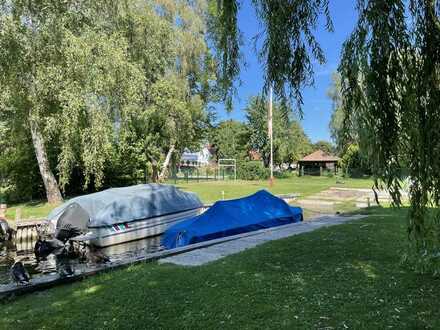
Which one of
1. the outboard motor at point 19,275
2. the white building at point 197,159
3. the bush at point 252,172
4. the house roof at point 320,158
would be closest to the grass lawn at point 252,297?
the outboard motor at point 19,275

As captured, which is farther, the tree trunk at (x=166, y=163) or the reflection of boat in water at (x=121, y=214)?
the tree trunk at (x=166, y=163)

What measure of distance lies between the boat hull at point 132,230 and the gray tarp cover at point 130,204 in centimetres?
14

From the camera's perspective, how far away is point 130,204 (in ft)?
37.3

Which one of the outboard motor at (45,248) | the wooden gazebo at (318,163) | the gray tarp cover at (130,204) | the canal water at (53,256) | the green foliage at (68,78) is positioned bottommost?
the canal water at (53,256)

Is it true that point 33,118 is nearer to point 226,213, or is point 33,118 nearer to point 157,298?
point 226,213

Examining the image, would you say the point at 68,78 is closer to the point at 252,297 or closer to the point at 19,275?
the point at 19,275

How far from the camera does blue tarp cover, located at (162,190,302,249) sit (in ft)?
30.7

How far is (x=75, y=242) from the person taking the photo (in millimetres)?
9789

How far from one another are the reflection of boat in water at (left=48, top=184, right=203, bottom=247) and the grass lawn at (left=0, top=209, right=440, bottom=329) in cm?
435

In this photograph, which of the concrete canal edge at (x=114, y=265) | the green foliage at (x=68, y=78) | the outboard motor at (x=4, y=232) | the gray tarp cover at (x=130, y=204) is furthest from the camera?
the green foliage at (x=68, y=78)

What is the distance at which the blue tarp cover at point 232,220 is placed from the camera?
9367 mm

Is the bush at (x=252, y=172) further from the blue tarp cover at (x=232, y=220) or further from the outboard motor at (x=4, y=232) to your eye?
the outboard motor at (x=4, y=232)

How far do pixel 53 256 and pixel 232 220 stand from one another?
4.55 m

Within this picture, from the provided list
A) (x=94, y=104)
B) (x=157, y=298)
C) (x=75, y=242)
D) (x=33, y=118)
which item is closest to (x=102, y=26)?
(x=94, y=104)
